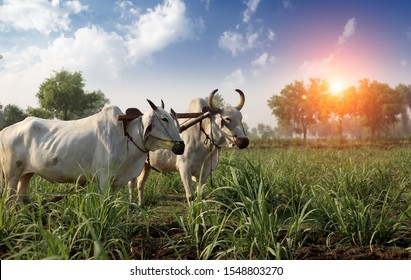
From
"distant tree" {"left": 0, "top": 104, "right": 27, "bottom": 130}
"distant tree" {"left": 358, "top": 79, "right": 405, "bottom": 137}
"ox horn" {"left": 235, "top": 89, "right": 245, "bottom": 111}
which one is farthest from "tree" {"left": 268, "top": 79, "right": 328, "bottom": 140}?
"ox horn" {"left": 235, "top": 89, "right": 245, "bottom": 111}

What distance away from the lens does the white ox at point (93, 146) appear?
403 cm

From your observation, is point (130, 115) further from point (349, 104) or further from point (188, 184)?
point (349, 104)

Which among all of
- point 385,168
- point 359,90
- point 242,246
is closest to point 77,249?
point 242,246

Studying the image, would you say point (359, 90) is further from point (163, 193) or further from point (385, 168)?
point (163, 193)

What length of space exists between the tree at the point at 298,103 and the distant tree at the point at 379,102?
4046mm

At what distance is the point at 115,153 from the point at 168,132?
2.09 ft

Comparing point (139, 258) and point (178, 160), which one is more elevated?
point (178, 160)

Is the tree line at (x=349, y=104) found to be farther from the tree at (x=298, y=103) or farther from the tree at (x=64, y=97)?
the tree at (x=64, y=97)

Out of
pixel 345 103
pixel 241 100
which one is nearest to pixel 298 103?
pixel 345 103

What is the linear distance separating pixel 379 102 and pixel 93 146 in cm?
2503

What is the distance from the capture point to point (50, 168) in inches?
165

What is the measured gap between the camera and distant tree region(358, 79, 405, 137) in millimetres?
24641

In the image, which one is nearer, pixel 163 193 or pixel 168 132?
pixel 168 132

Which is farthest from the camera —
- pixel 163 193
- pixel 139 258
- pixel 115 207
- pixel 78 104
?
pixel 78 104
